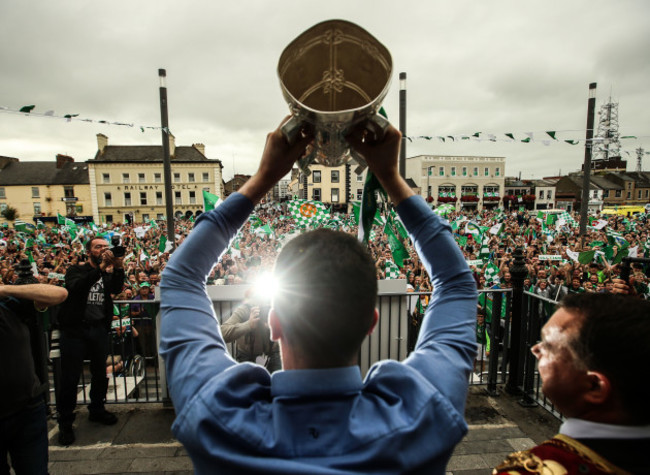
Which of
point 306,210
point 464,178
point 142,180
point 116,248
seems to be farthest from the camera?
point 464,178

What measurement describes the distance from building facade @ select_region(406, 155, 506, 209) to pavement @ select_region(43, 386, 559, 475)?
62.6 m

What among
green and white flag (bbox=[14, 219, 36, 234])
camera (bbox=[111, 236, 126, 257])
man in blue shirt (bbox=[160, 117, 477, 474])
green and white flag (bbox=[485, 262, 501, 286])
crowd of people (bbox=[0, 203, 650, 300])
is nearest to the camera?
man in blue shirt (bbox=[160, 117, 477, 474])

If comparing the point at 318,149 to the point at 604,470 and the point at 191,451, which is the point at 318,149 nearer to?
the point at 191,451

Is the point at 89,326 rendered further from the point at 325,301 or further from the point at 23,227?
the point at 23,227

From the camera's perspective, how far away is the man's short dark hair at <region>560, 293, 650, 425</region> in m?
0.98

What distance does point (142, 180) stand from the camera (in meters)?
52.4

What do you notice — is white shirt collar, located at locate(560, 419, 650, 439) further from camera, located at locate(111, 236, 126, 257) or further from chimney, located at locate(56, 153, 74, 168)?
chimney, located at locate(56, 153, 74, 168)

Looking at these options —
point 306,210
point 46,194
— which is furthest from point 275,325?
point 46,194

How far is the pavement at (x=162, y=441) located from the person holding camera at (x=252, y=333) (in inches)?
45.2

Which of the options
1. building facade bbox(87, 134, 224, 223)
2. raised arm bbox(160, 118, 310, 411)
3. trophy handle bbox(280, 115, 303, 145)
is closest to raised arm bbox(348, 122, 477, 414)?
trophy handle bbox(280, 115, 303, 145)

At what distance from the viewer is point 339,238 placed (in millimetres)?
924

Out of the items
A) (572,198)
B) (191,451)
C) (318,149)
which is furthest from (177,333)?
(572,198)

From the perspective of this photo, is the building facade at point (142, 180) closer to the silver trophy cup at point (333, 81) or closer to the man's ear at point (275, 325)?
the silver trophy cup at point (333, 81)

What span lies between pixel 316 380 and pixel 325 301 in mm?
182
